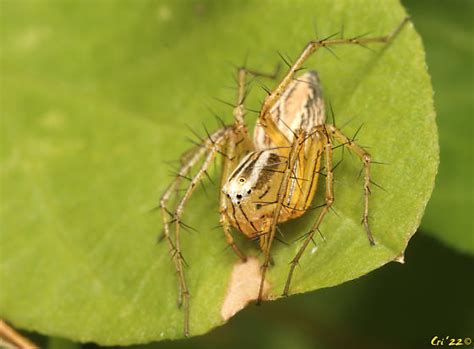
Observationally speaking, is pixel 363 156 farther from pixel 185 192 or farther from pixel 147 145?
pixel 147 145

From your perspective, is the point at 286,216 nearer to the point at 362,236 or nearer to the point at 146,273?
the point at 362,236

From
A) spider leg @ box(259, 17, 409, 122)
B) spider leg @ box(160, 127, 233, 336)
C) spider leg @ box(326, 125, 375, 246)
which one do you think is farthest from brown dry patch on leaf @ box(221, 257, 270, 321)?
spider leg @ box(259, 17, 409, 122)

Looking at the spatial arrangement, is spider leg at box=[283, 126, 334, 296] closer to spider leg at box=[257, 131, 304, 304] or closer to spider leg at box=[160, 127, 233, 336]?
spider leg at box=[257, 131, 304, 304]

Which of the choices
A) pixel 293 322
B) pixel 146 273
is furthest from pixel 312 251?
pixel 293 322

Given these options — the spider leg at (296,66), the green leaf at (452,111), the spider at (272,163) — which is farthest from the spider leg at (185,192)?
the green leaf at (452,111)

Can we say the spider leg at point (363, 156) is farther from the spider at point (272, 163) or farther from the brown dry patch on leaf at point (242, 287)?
the brown dry patch on leaf at point (242, 287)

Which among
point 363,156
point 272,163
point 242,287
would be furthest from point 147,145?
point 363,156

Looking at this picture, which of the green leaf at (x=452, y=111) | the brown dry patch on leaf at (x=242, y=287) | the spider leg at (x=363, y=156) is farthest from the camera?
the green leaf at (x=452, y=111)
